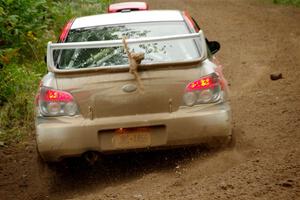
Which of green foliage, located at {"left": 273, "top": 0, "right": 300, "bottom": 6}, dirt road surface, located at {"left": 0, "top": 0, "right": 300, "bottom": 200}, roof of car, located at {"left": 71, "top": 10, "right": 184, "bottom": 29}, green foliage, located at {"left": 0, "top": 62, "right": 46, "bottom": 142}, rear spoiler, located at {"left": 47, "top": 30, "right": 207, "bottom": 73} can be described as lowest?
green foliage, located at {"left": 273, "top": 0, "right": 300, "bottom": 6}

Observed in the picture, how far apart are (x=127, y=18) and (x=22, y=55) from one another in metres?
4.61

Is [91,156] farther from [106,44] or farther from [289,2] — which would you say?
[289,2]

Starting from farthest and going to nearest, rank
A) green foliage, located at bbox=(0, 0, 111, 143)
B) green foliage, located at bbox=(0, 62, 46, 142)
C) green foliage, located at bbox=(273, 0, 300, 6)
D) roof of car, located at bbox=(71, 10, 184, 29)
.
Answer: green foliage, located at bbox=(273, 0, 300, 6), green foliage, located at bbox=(0, 0, 111, 143), green foliage, located at bbox=(0, 62, 46, 142), roof of car, located at bbox=(71, 10, 184, 29)

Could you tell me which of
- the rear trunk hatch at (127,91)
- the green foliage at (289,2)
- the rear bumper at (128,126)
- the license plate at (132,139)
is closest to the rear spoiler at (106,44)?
the rear trunk hatch at (127,91)

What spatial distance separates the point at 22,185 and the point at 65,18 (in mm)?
7984

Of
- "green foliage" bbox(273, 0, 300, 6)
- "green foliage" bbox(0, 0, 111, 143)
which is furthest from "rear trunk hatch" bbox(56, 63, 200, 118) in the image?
"green foliage" bbox(273, 0, 300, 6)

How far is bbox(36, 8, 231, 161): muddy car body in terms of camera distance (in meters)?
4.98

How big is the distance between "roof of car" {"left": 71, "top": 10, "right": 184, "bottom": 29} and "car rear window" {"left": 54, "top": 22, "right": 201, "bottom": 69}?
11 centimetres

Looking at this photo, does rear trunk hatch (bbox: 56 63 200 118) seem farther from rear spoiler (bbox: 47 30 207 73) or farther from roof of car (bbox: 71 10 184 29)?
roof of car (bbox: 71 10 184 29)

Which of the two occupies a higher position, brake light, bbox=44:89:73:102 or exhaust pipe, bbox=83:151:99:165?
brake light, bbox=44:89:73:102

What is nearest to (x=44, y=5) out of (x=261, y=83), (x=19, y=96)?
(x=19, y=96)

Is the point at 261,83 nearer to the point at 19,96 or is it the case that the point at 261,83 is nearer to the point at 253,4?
the point at 19,96

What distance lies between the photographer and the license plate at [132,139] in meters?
5.06

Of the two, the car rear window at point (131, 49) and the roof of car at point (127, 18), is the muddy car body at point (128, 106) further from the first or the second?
the roof of car at point (127, 18)
